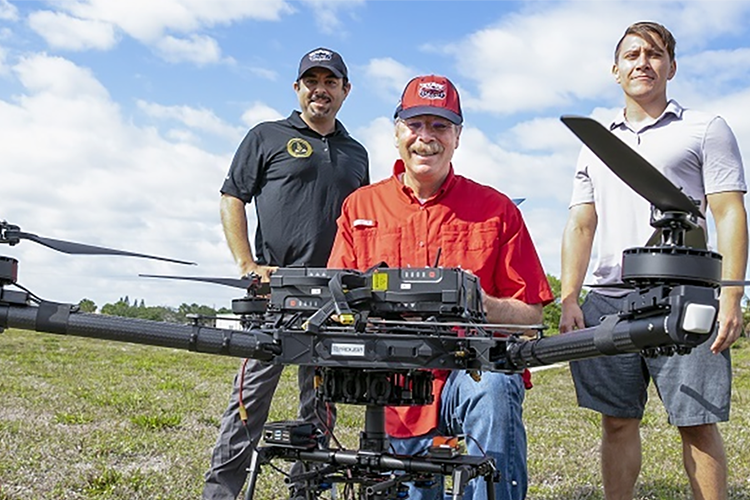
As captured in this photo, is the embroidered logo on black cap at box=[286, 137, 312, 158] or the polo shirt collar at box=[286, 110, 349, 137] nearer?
the embroidered logo on black cap at box=[286, 137, 312, 158]

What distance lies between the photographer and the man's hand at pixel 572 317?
5.53m

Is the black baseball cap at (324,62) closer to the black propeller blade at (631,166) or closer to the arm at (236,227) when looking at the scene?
the arm at (236,227)

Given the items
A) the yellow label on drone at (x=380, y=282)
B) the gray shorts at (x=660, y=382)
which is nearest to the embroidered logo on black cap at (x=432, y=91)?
the yellow label on drone at (x=380, y=282)

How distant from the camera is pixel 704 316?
2883 mm

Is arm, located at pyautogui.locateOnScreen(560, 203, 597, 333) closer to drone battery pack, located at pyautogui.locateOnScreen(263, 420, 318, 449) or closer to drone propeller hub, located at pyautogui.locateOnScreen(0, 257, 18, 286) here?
drone battery pack, located at pyautogui.locateOnScreen(263, 420, 318, 449)

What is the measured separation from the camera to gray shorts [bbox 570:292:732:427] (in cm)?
536

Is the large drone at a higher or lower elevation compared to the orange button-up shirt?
lower

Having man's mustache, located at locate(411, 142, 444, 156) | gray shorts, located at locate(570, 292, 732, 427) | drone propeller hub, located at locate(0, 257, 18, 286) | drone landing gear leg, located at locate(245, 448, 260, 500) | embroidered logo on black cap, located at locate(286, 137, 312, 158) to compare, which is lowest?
drone landing gear leg, located at locate(245, 448, 260, 500)

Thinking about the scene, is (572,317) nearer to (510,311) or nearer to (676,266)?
(510,311)

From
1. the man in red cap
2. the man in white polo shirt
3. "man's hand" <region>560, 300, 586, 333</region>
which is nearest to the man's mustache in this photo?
the man in red cap

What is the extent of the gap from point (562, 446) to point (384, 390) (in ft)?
22.1

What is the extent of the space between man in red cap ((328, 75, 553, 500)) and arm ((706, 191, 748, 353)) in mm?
1119

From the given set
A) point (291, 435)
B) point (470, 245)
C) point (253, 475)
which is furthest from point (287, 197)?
point (253, 475)

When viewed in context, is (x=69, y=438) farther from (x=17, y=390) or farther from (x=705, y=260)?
(x=705, y=260)
